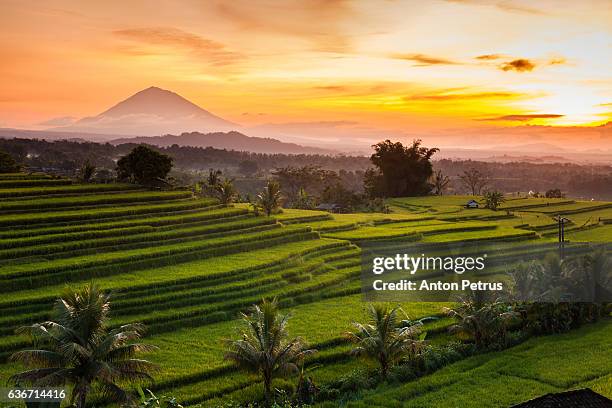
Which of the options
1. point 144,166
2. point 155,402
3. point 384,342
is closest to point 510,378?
point 384,342

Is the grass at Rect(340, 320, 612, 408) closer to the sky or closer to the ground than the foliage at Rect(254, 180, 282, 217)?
closer to the ground

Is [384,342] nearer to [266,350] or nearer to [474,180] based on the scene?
[266,350]

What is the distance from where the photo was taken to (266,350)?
583 inches

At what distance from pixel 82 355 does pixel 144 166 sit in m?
24.2

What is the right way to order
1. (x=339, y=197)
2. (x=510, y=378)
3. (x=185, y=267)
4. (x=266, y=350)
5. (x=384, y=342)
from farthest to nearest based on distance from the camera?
(x=339, y=197)
(x=185, y=267)
(x=510, y=378)
(x=384, y=342)
(x=266, y=350)

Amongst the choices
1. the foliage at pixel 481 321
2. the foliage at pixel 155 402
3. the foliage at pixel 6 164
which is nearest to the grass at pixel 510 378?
the foliage at pixel 481 321

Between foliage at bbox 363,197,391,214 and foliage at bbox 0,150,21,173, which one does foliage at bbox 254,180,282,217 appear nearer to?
foliage at bbox 0,150,21,173

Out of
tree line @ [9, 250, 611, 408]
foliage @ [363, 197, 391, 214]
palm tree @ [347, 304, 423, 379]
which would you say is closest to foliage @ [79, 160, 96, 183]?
tree line @ [9, 250, 611, 408]

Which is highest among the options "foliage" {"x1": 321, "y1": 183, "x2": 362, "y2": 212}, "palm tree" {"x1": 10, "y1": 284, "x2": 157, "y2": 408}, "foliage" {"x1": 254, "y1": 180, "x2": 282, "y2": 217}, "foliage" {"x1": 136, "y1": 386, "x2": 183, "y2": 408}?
"foliage" {"x1": 254, "y1": 180, "x2": 282, "y2": 217}

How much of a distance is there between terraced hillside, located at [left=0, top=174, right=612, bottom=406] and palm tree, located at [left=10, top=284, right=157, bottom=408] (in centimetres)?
262

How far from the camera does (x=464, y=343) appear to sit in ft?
65.2

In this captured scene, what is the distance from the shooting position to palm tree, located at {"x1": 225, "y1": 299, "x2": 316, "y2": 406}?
48.5ft

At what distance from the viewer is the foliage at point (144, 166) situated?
116 feet

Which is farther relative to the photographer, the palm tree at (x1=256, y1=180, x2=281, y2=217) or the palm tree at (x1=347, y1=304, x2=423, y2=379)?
the palm tree at (x1=256, y1=180, x2=281, y2=217)
